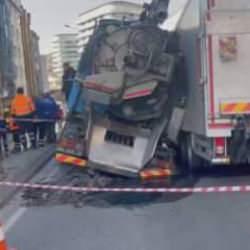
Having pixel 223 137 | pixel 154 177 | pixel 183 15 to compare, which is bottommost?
pixel 154 177

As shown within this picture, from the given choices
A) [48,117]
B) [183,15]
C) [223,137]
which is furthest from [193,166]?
[48,117]

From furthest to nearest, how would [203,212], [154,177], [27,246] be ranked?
1. [154,177]
2. [203,212]
3. [27,246]

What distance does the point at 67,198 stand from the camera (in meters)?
9.98

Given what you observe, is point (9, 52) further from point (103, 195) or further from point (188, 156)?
point (103, 195)

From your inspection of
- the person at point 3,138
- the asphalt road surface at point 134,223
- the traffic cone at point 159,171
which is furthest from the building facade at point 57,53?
the asphalt road surface at point 134,223

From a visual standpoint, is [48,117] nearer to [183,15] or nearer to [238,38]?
[183,15]

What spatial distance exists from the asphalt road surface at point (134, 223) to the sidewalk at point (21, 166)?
2.23ft

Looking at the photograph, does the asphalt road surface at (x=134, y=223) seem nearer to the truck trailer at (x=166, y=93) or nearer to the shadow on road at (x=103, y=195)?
the shadow on road at (x=103, y=195)

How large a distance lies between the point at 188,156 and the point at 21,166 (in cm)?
406

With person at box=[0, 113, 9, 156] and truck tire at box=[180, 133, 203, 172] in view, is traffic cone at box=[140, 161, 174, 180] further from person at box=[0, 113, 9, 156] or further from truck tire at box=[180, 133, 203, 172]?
person at box=[0, 113, 9, 156]

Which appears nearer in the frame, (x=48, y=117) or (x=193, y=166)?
(x=193, y=166)

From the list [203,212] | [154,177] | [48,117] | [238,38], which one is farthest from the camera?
[48,117]

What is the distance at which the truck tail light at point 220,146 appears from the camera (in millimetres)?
10188

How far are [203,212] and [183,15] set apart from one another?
4.85 meters
